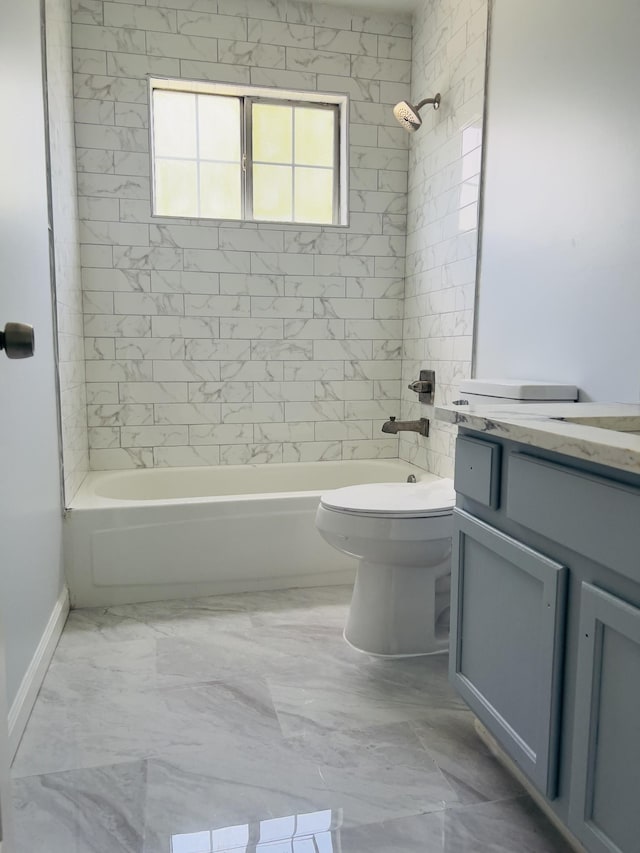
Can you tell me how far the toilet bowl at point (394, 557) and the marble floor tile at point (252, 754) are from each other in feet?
0.26

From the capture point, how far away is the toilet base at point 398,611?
6.73 ft

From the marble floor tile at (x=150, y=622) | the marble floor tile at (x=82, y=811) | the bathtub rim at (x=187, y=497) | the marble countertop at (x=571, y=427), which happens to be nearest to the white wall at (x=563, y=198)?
the marble countertop at (x=571, y=427)

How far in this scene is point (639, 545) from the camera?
34.6 inches

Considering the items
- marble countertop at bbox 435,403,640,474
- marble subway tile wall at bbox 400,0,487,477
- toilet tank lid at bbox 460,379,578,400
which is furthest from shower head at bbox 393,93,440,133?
marble countertop at bbox 435,403,640,474

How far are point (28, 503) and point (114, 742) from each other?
0.70 meters

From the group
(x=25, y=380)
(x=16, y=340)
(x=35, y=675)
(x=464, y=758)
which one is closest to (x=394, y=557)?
(x=464, y=758)

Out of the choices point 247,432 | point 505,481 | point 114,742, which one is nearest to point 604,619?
point 505,481

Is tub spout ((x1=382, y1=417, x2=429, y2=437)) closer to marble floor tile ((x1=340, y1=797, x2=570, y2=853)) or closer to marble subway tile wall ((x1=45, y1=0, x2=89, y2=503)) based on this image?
marble subway tile wall ((x1=45, y1=0, x2=89, y2=503))

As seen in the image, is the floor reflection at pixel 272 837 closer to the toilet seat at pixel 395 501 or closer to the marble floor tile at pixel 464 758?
the marble floor tile at pixel 464 758

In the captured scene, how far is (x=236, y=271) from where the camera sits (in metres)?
3.06

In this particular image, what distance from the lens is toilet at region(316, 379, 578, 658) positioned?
6.41 feet

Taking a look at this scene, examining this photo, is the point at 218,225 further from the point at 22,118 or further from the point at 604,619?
the point at 604,619

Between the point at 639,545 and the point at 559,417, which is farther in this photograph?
the point at 559,417

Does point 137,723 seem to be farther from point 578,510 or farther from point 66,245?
point 66,245
